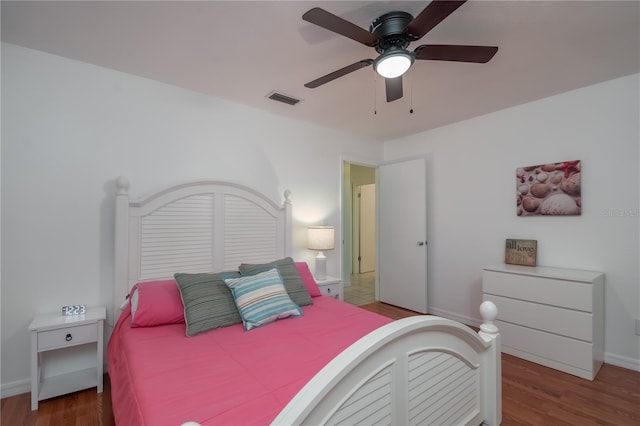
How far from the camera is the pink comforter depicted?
1081mm

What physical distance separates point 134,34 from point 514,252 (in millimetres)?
3790

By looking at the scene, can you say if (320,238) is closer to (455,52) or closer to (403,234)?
(403,234)

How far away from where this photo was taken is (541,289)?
2.57 meters

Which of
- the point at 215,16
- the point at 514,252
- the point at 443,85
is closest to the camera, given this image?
the point at 215,16

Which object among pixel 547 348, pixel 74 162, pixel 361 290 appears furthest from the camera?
pixel 361 290

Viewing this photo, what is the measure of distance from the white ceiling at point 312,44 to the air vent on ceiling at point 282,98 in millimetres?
85

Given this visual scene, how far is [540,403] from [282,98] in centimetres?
320

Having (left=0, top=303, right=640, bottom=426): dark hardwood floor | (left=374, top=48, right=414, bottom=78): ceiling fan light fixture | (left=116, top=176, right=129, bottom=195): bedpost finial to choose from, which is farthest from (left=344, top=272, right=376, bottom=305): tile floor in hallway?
(left=374, top=48, right=414, bottom=78): ceiling fan light fixture

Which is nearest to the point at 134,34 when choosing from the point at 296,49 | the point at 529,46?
the point at 296,49

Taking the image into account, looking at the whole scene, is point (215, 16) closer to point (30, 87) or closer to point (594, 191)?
point (30, 87)

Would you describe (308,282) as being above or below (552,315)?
above

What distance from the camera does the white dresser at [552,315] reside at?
7.68 ft

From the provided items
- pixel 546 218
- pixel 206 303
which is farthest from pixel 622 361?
pixel 206 303

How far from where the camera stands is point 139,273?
7.71 ft
